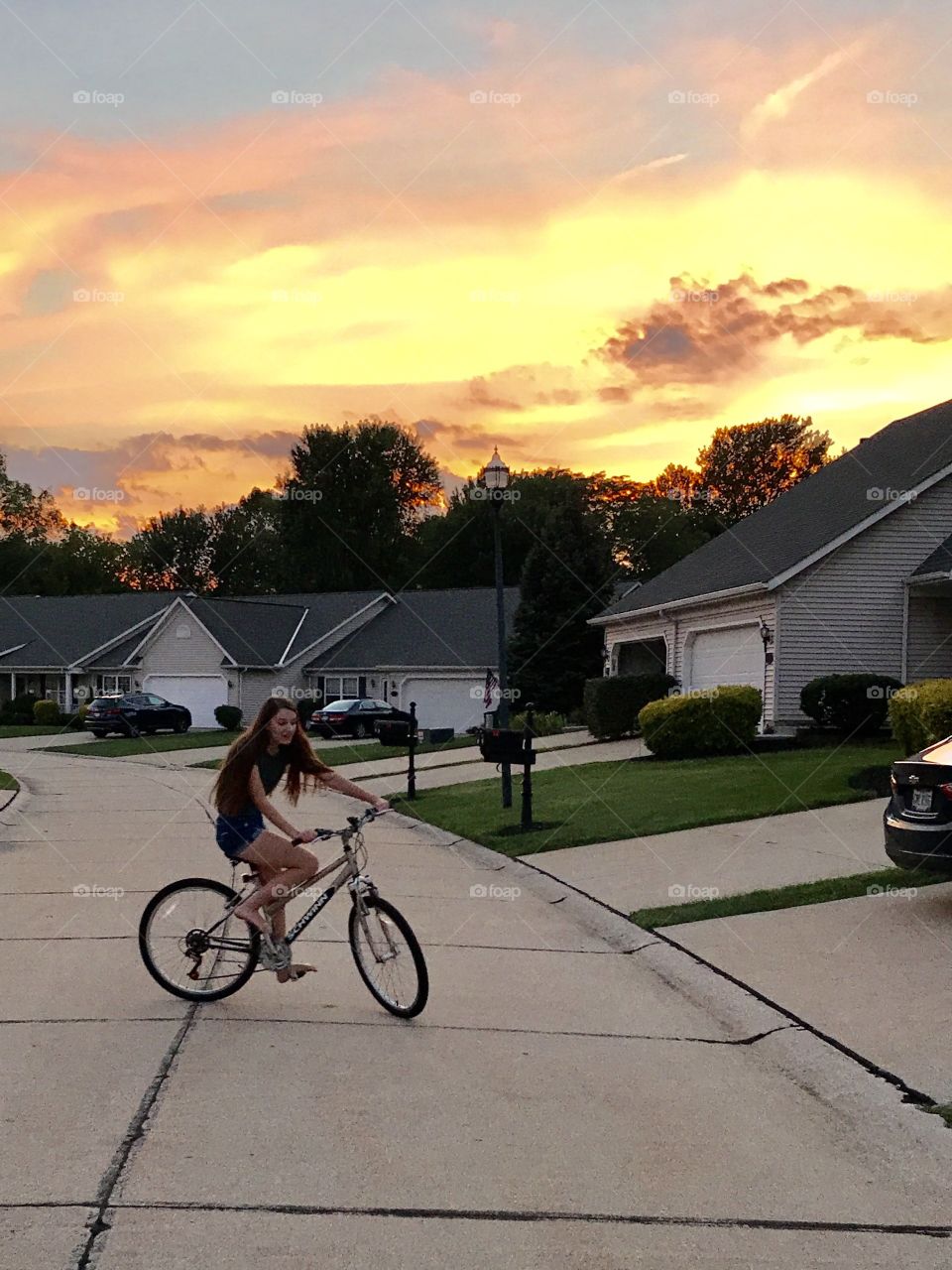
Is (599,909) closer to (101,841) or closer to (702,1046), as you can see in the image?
(702,1046)

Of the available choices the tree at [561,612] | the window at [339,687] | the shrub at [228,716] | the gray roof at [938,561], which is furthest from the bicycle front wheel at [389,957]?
the window at [339,687]

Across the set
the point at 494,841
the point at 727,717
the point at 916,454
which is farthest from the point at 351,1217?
the point at 916,454

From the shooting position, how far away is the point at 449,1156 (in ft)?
17.0

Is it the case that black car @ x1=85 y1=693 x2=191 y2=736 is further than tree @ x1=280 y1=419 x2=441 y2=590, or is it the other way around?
tree @ x1=280 y1=419 x2=441 y2=590

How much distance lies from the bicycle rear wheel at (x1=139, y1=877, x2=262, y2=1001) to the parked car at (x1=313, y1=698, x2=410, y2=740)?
117ft

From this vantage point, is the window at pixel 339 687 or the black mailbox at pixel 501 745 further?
the window at pixel 339 687

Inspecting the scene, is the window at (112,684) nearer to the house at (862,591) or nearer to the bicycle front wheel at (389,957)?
the house at (862,591)

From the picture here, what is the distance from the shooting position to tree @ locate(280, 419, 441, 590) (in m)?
82.0

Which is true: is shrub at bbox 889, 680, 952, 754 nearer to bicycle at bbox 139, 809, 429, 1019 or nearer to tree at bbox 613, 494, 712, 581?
bicycle at bbox 139, 809, 429, 1019

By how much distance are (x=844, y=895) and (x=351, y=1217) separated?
281 inches

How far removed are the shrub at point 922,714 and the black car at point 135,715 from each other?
3292 cm

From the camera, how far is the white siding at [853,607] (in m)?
26.1

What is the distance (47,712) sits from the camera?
5616 cm

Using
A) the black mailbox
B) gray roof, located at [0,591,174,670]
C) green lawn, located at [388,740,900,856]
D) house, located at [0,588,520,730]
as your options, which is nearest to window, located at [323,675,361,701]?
house, located at [0,588,520,730]
